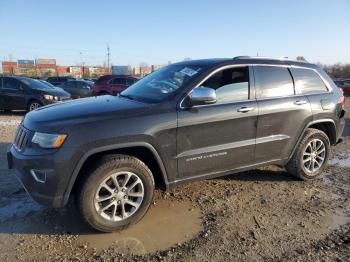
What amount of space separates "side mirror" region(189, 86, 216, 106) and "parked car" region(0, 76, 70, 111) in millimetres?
9430

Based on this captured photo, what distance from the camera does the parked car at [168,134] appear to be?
334cm

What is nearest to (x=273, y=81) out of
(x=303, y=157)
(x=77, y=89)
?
(x=303, y=157)

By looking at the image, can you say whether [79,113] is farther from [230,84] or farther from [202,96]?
[230,84]

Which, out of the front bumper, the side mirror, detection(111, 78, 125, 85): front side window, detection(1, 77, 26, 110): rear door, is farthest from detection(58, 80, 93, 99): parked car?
the front bumper

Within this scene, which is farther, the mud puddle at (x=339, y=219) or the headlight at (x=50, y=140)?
the mud puddle at (x=339, y=219)

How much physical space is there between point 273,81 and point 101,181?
2690mm

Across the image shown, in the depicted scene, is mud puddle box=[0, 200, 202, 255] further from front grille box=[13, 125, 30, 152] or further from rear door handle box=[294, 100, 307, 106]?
rear door handle box=[294, 100, 307, 106]

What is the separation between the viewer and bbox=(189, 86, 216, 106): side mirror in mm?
3783

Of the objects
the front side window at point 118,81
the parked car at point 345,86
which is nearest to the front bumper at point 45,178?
the front side window at point 118,81

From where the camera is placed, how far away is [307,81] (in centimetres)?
503

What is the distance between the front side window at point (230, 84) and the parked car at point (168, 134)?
0.01 metres

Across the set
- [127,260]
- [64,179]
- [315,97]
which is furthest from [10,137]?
[315,97]

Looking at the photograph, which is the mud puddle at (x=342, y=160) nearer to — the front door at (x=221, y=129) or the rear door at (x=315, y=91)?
the rear door at (x=315, y=91)

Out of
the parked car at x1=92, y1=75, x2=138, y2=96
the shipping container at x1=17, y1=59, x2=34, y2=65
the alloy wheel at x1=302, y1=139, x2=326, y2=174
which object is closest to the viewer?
the alloy wheel at x1=302, y1=139, x2=326, y2=174
